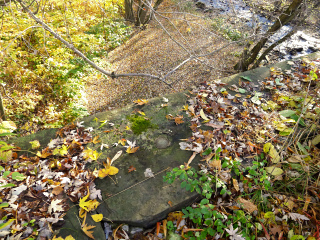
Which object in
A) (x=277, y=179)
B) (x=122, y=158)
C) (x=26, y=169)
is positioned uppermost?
(x=26, y=169)

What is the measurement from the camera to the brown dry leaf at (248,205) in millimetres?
2159

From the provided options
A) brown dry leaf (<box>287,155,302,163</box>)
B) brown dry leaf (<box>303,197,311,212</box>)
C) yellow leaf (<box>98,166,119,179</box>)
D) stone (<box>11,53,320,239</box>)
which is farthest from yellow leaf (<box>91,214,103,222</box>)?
brown dry leaf (<box>287,155,302,163</box>)

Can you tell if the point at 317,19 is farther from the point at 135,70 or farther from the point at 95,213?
the point at 95,213

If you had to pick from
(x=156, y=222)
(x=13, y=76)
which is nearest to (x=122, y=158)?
(x=156, y=222)

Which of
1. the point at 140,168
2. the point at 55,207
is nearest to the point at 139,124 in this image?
the point at 140,168

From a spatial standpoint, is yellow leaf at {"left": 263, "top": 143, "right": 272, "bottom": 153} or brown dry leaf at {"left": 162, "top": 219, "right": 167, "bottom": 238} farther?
yellow leaf at {"left": 263, "top": 143, "right": 272, "bottom": 153}

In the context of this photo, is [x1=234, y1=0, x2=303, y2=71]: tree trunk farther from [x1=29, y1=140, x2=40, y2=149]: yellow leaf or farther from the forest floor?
[x1=29, y1=140, x2=40, y2=149]: yellow leaf

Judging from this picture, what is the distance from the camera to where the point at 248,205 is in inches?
86.5

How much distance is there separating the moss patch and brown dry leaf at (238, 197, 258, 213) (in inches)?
64.5

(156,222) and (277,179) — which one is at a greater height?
(277,179)

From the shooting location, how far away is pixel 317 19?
8250 mm

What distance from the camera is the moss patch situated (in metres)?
3.06

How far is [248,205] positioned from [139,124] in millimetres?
1927

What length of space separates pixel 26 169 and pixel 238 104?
3601mm
